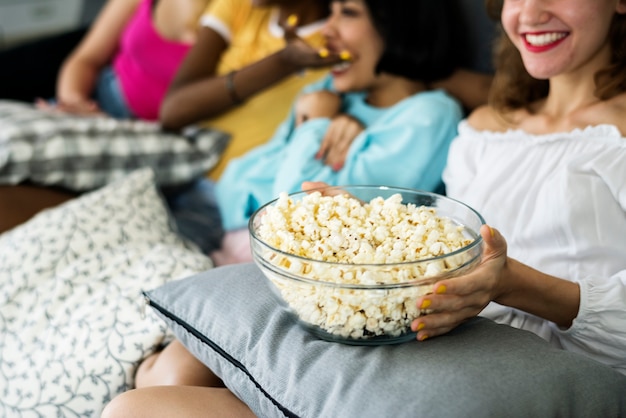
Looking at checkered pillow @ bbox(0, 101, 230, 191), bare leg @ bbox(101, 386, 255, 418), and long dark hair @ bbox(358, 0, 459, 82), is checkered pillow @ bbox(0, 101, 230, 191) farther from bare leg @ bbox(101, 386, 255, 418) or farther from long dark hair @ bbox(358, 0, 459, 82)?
bare leg @ bbox(101, 386, 255, 418)

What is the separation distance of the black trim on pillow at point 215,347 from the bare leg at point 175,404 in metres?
0.08

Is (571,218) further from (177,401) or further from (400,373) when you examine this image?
(177,401)

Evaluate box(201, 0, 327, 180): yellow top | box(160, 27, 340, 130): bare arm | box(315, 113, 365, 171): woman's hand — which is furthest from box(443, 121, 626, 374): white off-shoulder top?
box(201, 0, 327, 180): yellow top

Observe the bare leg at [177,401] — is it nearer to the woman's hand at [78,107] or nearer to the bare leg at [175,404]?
the bare leg at [175,404]

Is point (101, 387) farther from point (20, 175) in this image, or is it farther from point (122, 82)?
point (122, 82)

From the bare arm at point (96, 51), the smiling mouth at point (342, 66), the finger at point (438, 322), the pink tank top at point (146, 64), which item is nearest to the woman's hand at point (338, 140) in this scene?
the smiling mouth at point (342, 66)

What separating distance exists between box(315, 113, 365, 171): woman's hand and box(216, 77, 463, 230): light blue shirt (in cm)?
2

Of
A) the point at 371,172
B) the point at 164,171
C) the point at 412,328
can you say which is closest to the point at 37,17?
the point at 164,171

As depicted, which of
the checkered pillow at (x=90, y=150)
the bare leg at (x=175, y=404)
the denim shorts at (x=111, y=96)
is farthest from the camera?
the denim shorts at (x=111, y=96)

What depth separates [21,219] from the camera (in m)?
1.70

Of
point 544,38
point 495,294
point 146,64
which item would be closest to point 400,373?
point 495,294

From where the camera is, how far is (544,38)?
120cm

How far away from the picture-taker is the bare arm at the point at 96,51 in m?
2.46

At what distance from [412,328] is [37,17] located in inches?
129
